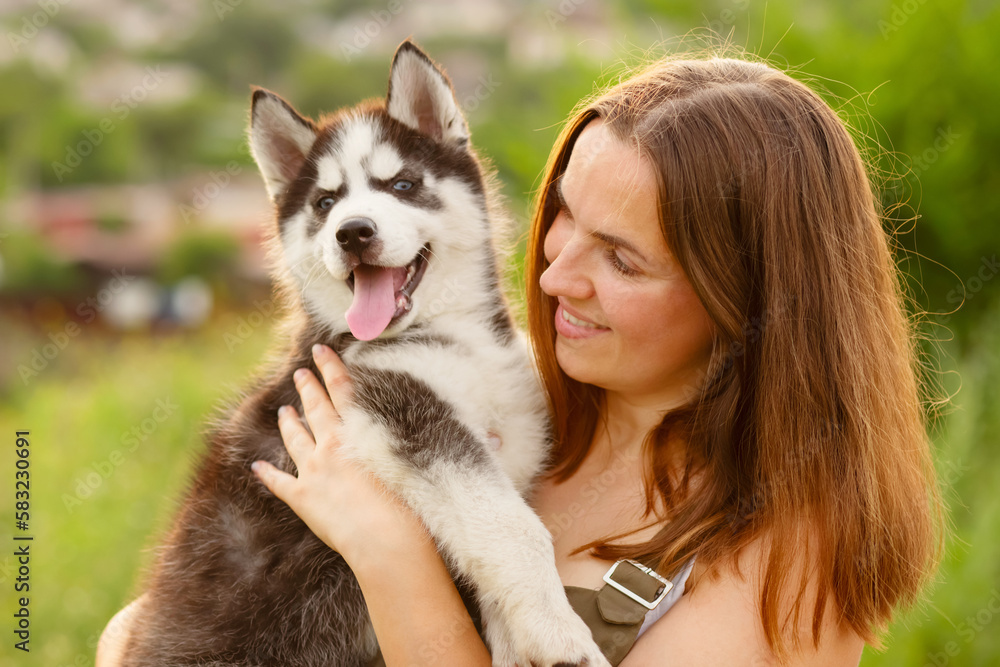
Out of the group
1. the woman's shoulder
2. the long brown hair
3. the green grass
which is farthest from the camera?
the green grass

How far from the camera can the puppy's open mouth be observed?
255cm

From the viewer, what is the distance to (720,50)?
8.50 ft

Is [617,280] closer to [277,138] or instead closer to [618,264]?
[618,264]

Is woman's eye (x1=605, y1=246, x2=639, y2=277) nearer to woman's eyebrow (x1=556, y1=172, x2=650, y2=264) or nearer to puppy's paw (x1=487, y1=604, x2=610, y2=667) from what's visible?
woman's eyebrow (x1=556, y1=172, x2=650, y2=264)

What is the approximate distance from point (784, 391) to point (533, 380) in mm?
967

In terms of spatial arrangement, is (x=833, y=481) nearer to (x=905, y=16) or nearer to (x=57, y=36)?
(x=905, y=16)

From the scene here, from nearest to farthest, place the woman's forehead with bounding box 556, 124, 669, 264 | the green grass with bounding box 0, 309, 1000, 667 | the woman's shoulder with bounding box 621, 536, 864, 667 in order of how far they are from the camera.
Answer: the woman's shoulder with bounding box 621, 536, 864, 667, the woman's forehead with bounding box 556, 124, 669, 264, the green grass with bounding box 0, 309, 1000, 667

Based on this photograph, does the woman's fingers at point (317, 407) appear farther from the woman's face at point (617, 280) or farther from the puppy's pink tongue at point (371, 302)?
the woman's face at point (617, 280)

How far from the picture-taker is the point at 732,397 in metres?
2.16

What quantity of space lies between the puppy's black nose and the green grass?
1.12 metres

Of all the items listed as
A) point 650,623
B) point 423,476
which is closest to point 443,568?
point 423,476

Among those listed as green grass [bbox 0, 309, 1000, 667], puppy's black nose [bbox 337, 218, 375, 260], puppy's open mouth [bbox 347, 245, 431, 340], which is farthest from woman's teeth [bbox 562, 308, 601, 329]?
green grass [bbox 0, 309, 1000, 667]

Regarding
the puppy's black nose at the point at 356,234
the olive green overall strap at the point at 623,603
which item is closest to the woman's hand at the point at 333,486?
the puppy's black nose at the point at 356,234

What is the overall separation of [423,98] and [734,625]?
7.14ft
